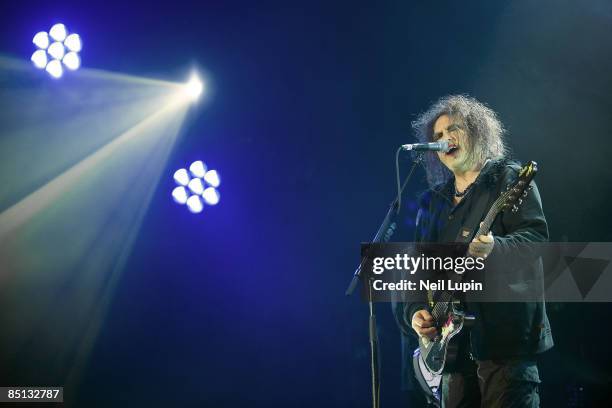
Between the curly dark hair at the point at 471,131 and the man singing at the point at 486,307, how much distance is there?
0.01m

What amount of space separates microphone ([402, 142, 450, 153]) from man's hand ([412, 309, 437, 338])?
2.80ft

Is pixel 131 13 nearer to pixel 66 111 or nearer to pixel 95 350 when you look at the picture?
pixel 66 111

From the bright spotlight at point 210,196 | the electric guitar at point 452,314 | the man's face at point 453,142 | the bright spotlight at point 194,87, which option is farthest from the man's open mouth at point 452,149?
the bright spotlight at point 194,87

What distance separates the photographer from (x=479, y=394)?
2.74m

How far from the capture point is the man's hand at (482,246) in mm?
2444

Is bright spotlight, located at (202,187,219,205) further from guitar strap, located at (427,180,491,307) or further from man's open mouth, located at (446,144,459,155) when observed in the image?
guitar strap, located at (427,180,491,307)

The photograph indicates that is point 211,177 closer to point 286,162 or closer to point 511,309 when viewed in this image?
point 286,162

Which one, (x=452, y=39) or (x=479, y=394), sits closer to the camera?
(x=479, y=394)

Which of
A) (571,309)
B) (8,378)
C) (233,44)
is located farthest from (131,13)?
(571,309)

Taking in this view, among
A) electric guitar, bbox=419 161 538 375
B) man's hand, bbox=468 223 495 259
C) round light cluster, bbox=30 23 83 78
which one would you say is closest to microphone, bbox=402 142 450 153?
electric guitar, bbox=419 161 538 375

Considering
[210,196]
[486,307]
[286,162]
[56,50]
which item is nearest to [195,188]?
[210,196]

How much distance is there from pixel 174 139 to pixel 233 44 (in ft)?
3.43

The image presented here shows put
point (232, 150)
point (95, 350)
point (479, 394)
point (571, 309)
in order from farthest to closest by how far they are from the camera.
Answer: point (232, 150), point (95, 350), point (571, 309), point (479, 394)

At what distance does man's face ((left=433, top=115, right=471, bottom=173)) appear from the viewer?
3.19 metres
